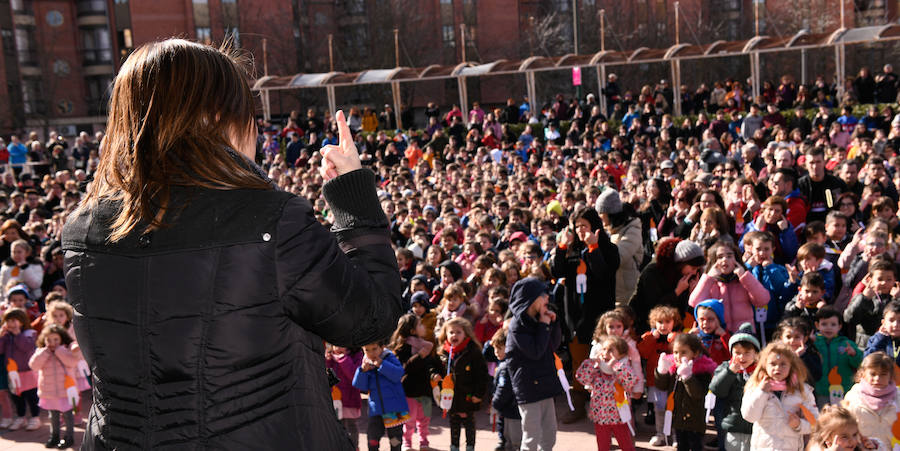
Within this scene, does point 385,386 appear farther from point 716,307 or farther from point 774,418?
point 774,418

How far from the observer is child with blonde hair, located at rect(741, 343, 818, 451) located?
18.5 ft

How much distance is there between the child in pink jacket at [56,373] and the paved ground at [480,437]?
1.36ft

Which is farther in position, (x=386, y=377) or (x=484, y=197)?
(x=484, y=197)

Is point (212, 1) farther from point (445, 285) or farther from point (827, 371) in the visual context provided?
point (827, 371)

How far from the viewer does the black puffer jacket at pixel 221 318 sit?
5.29 ft

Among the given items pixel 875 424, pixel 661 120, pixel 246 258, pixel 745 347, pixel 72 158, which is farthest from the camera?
pixel 72 158

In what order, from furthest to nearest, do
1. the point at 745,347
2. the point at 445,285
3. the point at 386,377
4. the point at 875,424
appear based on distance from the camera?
the point at 445,285 < the point at 386,377 < the point at 745,347 < the point at 875,424

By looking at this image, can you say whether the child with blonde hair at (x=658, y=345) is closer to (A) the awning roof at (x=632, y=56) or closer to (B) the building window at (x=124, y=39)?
(A) the awning roof at (x=632, y=56)

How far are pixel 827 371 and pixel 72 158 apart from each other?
80.0 feet

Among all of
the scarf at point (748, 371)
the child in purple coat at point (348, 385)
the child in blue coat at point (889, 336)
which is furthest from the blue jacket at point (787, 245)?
the child in purple coat at point (348, 385)

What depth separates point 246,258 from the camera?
5.30 ft

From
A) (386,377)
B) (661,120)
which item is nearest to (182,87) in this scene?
(386,377)

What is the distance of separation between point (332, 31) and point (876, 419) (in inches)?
1930

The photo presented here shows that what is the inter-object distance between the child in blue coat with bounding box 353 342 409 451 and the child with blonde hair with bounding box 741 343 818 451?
2816mm
